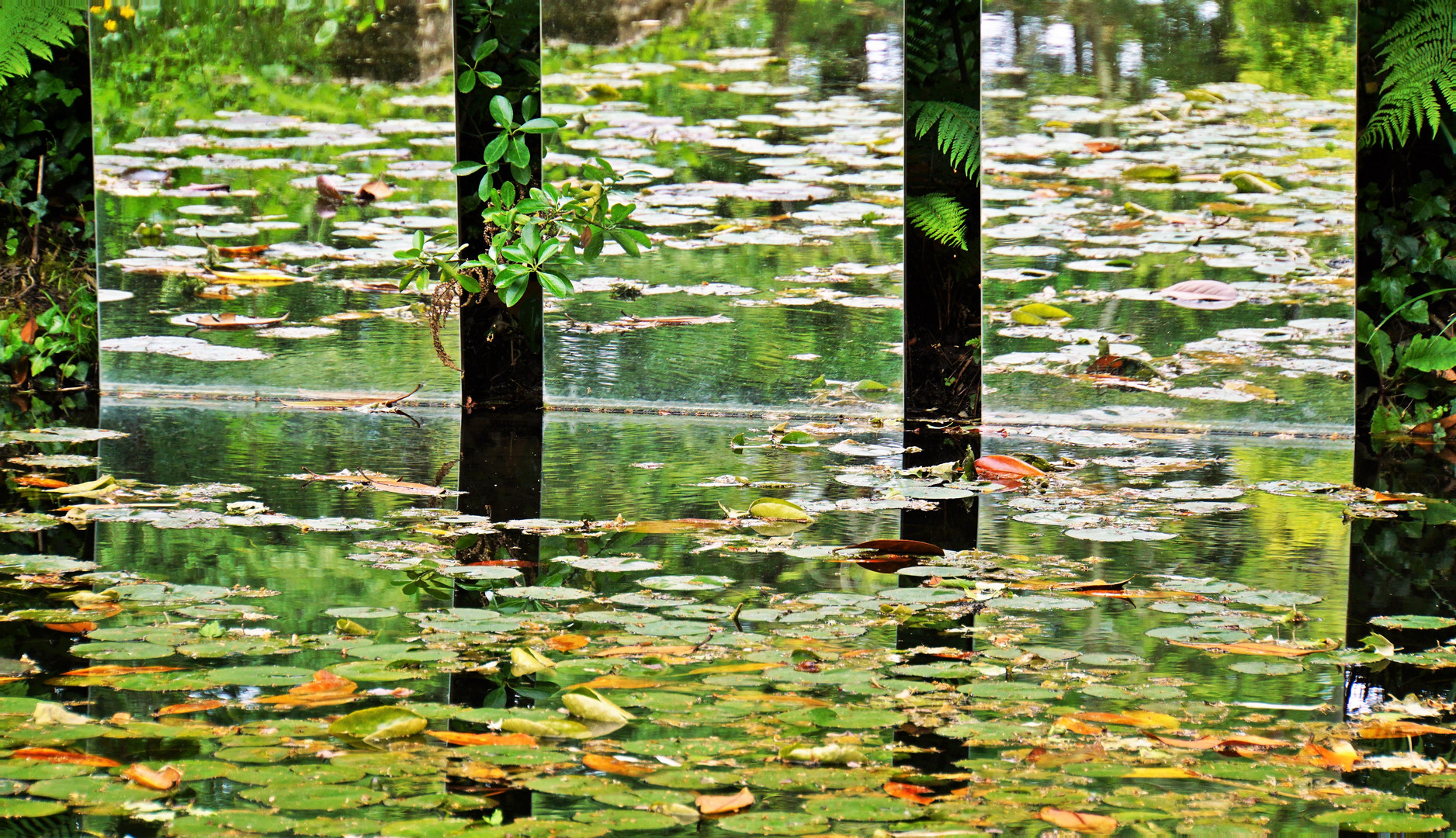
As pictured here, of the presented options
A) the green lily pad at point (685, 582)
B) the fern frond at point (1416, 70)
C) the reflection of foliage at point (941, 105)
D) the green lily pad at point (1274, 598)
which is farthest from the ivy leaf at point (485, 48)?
the green lily pad at point (1274, 598)

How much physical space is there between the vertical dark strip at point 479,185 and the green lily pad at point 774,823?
3301 millimetres

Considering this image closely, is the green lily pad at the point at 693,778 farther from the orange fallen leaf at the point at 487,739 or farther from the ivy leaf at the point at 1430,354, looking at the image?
the ivy leaf at the point at 1430,354

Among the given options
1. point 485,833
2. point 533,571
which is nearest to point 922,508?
point 533,571

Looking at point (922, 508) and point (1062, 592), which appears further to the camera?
point (922, 508)

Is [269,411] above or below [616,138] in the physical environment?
below

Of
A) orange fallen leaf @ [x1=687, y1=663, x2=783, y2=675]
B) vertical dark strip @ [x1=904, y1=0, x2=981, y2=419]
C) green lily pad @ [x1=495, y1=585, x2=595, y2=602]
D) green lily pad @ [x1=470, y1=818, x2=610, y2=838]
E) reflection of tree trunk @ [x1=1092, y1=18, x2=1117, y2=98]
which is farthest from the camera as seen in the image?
vertical dark strip @ [x1=904, y1=0, x2=981, y2=419]

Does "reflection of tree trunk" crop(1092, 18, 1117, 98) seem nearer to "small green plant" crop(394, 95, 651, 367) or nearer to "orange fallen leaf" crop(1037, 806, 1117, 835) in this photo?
"small green plant" crop(394, 95, 651, 367)

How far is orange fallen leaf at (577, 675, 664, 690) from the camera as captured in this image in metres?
1.95

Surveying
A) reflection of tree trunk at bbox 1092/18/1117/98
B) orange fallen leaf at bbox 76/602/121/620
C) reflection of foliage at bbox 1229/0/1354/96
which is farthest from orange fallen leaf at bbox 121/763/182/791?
reflection of foliage at bbox 1229/0/1354/96

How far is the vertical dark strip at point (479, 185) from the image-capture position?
4645 millimetres

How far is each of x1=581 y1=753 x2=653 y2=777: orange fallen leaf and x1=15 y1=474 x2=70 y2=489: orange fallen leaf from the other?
7.20ft

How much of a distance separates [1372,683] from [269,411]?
11.6 feet

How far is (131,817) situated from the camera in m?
1.49

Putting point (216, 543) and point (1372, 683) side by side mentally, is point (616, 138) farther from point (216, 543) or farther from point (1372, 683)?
point (1372, 683)
